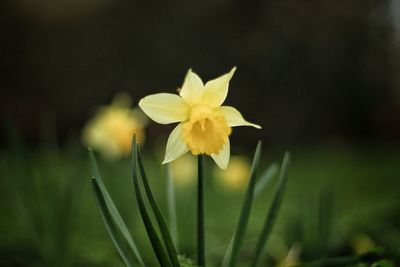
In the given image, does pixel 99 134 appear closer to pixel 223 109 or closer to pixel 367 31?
pixel 223 109

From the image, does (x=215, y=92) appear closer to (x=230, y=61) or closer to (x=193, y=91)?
(x=193, y=91)

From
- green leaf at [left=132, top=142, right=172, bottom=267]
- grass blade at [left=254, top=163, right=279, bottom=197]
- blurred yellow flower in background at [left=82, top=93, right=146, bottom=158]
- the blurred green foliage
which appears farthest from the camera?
blurred yellow flower in background at [left=82, top=93, right=146, bottom=158]

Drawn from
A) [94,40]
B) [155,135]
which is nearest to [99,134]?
[155,135]

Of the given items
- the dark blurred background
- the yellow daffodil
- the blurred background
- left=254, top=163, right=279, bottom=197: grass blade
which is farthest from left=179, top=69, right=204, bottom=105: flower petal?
the dark blurred background

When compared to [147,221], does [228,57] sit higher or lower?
higher

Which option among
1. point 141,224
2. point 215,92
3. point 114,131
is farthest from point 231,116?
point 141,224

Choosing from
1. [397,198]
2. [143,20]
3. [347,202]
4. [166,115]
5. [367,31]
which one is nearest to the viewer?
[166,115]

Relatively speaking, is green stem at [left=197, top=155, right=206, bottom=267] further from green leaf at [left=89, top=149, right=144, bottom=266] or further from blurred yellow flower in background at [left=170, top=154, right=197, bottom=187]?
blurred yellow flower in background at [left=170, top=154, right=197, bottom=187]
